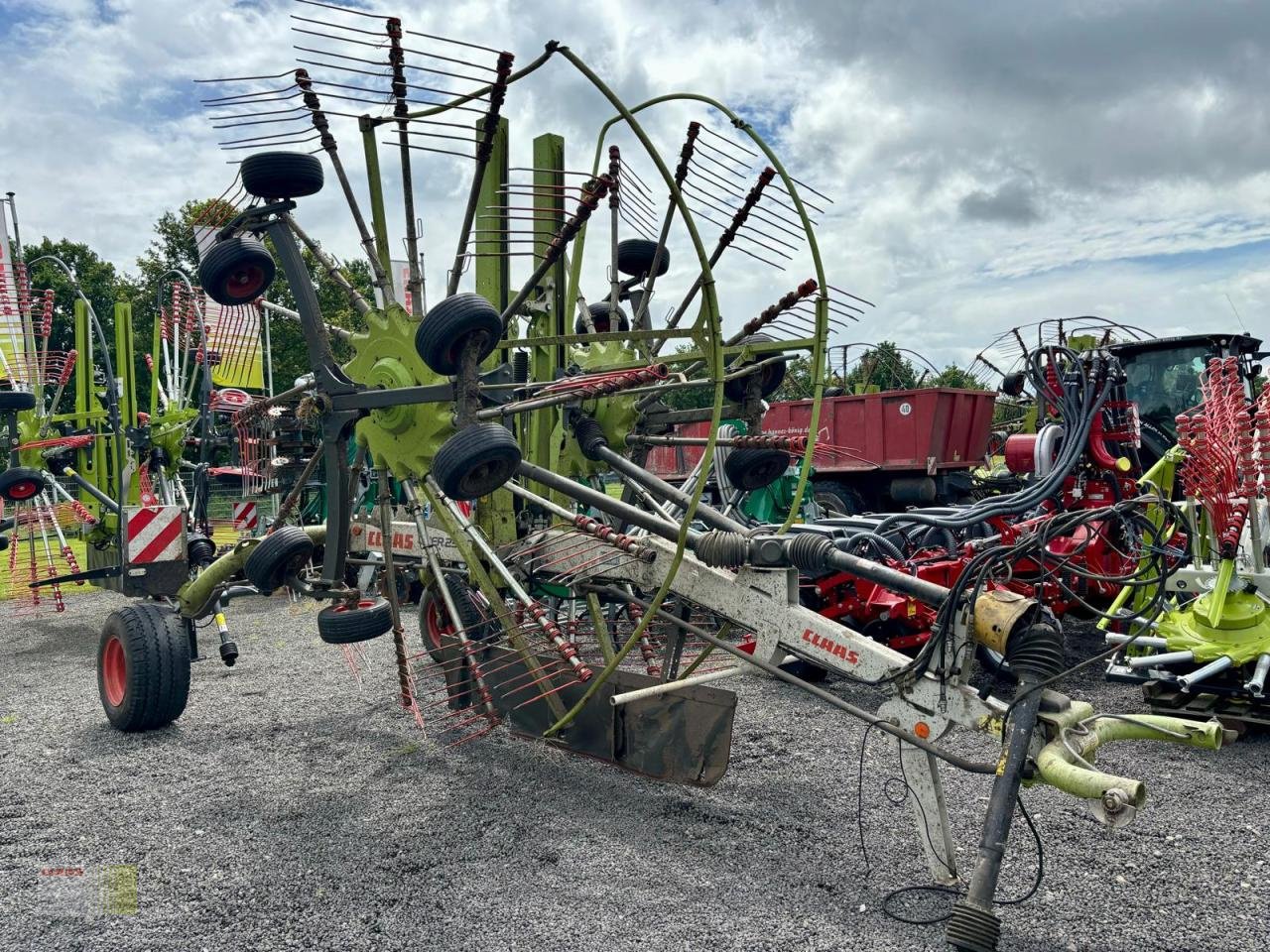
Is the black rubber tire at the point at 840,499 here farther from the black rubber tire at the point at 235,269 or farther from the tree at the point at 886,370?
the black rubber tire at the point at 235,269

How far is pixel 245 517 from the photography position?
983cm

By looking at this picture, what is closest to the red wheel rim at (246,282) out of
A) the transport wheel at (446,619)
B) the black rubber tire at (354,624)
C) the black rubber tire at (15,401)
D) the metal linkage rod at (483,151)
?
the metal linkage rod at (483,151)

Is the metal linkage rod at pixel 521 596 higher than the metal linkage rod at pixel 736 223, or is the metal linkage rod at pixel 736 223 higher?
the metal linkage rod at pixel 736 223

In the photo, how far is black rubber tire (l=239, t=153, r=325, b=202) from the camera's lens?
Answer: 4676mm

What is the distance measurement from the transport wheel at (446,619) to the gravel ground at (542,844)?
58 centimetres

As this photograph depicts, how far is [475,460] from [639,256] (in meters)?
2.88

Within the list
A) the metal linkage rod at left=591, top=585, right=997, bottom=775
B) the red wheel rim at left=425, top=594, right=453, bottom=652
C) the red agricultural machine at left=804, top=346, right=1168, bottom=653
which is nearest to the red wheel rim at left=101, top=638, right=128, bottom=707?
the red wheel rim at left=425, top=594, right=453, bottom=652

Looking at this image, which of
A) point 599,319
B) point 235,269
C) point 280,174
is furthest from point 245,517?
point 280,174

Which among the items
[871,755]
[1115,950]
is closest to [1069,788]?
[1115,950]

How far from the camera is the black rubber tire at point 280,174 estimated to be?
4.68 metres

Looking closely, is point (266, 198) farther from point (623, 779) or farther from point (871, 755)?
point (871, 755)

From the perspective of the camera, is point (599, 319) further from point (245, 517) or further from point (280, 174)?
point (245, 517)

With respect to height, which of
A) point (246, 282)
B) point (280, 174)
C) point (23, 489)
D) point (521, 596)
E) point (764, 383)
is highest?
point (280, 174)

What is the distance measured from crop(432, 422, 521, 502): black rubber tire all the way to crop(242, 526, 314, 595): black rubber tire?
1.57m
